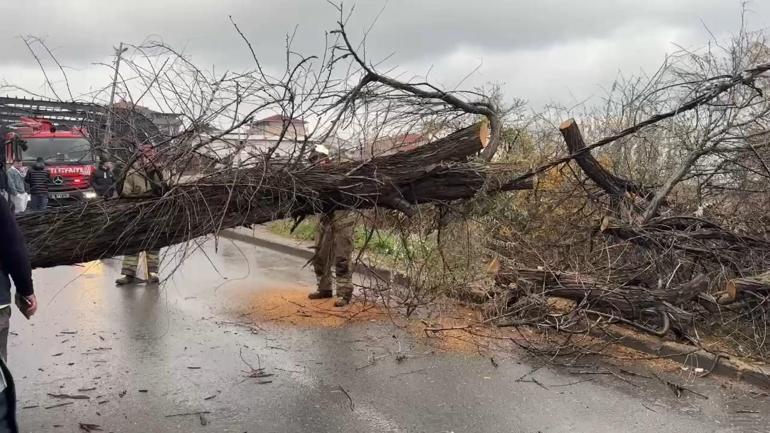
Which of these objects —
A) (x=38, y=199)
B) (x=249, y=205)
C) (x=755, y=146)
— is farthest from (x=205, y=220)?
(x=38, y=199)

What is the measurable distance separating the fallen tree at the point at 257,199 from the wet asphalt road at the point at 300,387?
113 centimetres

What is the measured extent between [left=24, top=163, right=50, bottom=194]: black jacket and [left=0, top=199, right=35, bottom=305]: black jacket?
13.4 metres

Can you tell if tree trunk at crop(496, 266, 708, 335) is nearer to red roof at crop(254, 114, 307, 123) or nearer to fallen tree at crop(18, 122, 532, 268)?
fallen tree at crop(18, 122, 532, 268)

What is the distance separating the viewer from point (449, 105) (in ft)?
18.4

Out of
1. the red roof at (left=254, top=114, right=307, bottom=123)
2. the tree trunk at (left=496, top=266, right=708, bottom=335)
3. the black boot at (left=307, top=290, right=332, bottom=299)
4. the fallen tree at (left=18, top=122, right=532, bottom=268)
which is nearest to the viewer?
the fallen tree at (left=18, top=122, right=532, bottom=268)

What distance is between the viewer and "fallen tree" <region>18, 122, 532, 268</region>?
13.2 ft

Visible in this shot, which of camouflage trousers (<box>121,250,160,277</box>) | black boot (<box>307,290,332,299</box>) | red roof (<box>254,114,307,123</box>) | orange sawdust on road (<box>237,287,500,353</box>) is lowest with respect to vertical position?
orange sawdust on road (<box>237,287,500,353</box>)

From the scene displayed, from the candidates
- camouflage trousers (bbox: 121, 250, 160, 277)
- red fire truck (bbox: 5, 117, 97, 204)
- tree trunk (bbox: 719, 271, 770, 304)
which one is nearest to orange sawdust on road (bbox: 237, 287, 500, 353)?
camouflage trousers (bbox: 121, 250, 160, 277)

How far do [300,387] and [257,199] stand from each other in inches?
57.1

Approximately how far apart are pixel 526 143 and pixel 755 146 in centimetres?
240

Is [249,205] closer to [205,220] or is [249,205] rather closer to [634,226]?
[205,220]

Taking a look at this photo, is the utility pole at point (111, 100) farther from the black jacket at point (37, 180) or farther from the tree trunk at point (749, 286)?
the black jacket at point (37, 180)

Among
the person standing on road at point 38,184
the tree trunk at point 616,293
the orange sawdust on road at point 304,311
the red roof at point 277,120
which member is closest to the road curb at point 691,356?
the tree trunk at point 616,293

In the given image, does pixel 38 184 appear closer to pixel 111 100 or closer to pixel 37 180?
pixel 37 180
